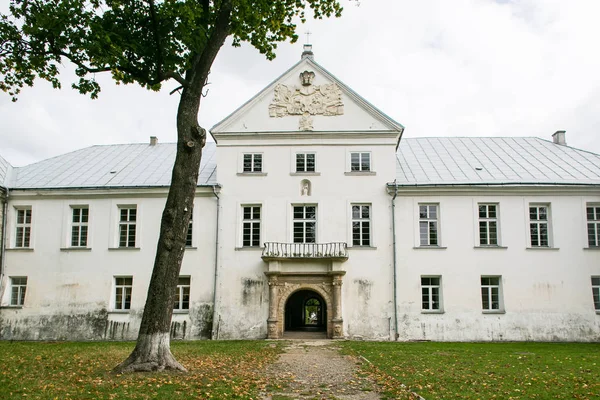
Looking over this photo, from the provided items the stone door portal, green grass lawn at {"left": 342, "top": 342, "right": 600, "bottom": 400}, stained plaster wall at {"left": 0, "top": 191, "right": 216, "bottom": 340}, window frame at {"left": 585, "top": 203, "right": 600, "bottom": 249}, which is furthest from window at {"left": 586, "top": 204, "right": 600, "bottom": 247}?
stained plaster wall at {"left": 0, "top": 191, "right": 216, "bottom": 340}

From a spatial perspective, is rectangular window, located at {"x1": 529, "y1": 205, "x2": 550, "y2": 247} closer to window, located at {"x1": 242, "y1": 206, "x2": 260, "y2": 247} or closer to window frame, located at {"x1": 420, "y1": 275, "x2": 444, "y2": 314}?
window frame, located at {"x1": 420, "y1": 275, "x2": 444, "y2": 314}

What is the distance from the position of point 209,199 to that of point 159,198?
237cm

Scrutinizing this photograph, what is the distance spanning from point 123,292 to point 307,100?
39.0 ft

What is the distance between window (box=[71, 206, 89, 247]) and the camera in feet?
82.9

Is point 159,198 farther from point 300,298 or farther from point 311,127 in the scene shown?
point 300,298

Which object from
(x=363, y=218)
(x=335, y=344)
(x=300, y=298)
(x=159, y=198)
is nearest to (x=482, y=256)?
(x=363, y=218)

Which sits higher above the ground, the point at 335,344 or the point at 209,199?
the point at 209,199

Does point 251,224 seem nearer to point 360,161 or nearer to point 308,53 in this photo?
point 360,161

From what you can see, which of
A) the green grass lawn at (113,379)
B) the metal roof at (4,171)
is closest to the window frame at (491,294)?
the green grass lawn at (113,379)

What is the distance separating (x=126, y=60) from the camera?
40.3ft

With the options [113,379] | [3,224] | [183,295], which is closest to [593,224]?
[183,295]

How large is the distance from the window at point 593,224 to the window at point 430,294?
23.2 feet

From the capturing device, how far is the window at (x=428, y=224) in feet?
79.7

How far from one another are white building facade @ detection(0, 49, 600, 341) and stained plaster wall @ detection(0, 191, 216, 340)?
0.06 meters
